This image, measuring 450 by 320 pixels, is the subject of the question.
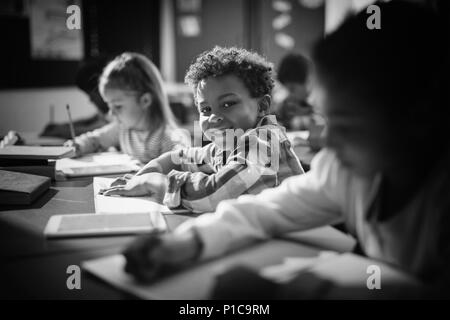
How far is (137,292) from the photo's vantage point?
26.5 inches

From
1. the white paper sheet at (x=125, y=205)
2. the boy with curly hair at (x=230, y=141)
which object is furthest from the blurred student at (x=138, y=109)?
the white paper sheet at (x=125, y=205)

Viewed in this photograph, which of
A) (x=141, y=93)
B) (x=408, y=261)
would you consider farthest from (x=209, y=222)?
(x=141, y=93)

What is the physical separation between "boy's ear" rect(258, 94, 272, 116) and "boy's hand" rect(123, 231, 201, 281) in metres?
0.71

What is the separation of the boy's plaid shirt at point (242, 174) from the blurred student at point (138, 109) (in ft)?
2.68

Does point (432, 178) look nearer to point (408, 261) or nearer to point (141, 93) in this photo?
point (408, 261)

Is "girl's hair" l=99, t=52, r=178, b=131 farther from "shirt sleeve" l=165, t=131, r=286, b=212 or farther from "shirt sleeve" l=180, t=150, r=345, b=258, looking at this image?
"shirt sleeve" l=180, t=150, r=345, b=258

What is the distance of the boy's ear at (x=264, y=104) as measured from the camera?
1.40m

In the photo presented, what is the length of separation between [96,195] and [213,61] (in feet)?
1.56

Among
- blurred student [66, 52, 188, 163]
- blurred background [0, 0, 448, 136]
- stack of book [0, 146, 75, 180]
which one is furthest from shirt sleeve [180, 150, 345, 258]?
blurred background [0, 0, 448, 136]

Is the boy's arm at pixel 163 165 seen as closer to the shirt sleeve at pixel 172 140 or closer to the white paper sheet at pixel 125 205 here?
the white paper sheet at pixel 125 205

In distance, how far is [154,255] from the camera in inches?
28.3

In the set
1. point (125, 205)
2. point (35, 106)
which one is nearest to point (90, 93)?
point (125, 205)

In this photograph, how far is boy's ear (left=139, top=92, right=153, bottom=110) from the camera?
7.04 feet

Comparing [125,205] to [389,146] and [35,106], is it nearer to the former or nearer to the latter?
[389,146]
